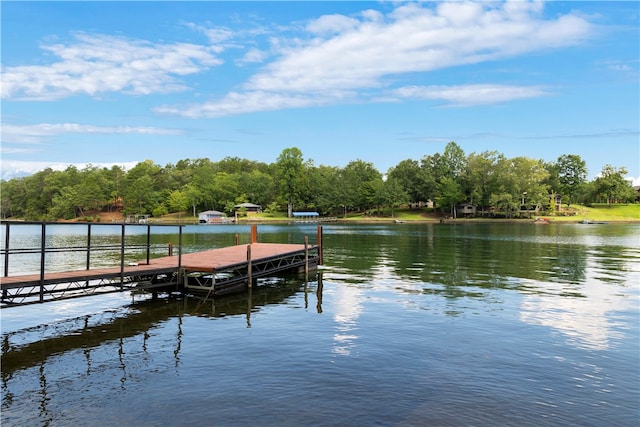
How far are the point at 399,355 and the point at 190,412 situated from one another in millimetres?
6445

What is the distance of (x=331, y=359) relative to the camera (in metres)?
13.4

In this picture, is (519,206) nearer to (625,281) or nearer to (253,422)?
(625,281)

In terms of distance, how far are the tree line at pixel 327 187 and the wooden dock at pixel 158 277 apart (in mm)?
112656

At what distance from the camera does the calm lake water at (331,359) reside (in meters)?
9.98

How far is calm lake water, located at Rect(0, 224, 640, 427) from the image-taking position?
9984mm

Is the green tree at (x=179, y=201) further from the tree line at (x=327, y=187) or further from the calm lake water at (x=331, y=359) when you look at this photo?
the calm lake water at (x=331, y=359)

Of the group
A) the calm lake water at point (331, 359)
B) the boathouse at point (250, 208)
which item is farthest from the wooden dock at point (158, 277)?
the boathouse at point (250, 208)

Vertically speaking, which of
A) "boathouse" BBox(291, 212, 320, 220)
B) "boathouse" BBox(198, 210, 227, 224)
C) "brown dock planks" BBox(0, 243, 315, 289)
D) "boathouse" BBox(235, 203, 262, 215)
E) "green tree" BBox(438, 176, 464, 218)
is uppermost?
"green tree" BBox(438, 176, 464, 218)

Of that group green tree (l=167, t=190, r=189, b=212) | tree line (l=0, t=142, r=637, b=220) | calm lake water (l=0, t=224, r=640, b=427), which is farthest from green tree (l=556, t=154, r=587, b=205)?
calm lake water (l=0, t=224, r=640, b=427)

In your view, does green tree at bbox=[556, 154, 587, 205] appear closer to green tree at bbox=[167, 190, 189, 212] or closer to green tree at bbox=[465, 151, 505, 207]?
green tree at bbox=[465, 151, 505, 207]

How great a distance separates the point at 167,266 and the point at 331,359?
1176 centimetres

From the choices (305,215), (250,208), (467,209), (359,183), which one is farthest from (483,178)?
(250,208)

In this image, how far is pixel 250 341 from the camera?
15289 mm

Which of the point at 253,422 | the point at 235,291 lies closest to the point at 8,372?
the point at 253,422
